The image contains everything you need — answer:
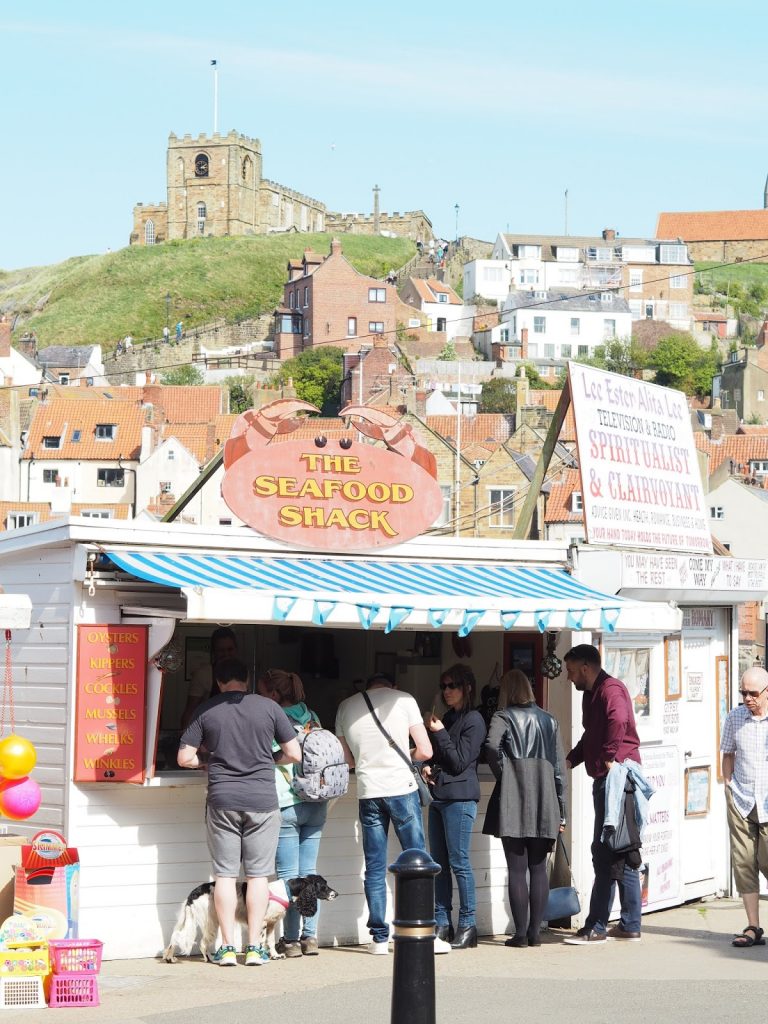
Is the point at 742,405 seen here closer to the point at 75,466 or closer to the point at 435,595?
the point at 75,466

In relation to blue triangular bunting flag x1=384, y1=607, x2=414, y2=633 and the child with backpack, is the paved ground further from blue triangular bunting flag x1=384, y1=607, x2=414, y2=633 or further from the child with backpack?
blue triangular bunting flag x1=384, y1=607, x2=414, y2=633

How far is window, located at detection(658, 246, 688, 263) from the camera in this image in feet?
480

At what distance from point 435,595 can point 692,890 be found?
3.92 metres

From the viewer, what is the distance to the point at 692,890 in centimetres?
1182

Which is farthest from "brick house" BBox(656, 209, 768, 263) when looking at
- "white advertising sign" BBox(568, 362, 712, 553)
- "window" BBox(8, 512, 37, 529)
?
"white advertising sign" BBox(568, 362, 712, 553)

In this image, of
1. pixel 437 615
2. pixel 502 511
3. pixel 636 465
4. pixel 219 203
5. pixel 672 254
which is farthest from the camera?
pixel 219 203

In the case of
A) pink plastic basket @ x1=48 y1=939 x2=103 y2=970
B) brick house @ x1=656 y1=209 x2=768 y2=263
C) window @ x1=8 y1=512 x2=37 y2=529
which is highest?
brick house @ x1=656 y1=209 x2=768 y2=263

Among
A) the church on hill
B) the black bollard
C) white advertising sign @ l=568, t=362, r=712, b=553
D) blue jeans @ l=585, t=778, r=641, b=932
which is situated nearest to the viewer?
the black bollard

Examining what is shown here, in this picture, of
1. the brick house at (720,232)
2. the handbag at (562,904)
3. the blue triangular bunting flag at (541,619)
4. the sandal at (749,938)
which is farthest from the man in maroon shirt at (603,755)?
the brick house at (720,232)

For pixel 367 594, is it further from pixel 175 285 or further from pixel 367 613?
pixel 175 285

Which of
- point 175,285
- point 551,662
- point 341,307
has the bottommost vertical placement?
point 551,662

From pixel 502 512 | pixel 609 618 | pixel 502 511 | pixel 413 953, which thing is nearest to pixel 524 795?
pixel 609 618

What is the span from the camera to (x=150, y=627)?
359 inches

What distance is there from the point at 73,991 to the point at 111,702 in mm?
1823
